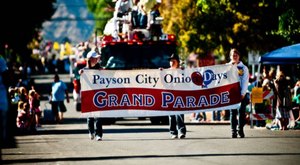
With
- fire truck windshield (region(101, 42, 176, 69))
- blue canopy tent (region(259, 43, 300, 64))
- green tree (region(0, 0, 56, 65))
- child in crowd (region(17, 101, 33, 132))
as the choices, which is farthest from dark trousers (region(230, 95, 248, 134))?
green tree (region(0, 0, 56, 65))

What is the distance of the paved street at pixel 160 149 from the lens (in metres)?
16.3

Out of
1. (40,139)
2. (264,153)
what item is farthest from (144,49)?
(264,153)

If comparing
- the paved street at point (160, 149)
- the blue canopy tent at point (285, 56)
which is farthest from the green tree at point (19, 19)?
the paved street at point (160, 149)

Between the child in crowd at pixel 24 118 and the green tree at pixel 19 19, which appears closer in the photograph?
the child in crowd at pixel 24 118

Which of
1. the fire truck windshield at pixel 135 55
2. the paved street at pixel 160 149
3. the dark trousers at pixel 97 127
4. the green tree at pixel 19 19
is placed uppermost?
the green tree at pixel 19 19

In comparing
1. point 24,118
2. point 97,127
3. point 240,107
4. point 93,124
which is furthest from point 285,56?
point 97,127

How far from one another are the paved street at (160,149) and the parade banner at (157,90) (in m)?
0.64

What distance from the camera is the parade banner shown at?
21.3 meters

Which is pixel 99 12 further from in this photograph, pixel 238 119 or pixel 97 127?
Result: pixel 238 119

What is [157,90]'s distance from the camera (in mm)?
21469

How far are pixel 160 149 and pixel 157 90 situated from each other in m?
3.20

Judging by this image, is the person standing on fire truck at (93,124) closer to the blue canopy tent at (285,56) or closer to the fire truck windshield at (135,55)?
the blue canopy tent at (285,56)

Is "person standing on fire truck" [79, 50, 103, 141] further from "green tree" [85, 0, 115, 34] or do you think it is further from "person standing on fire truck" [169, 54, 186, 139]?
"green tree" [85, 0, 115, 34]

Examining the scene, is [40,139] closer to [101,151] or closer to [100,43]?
[101,151]
